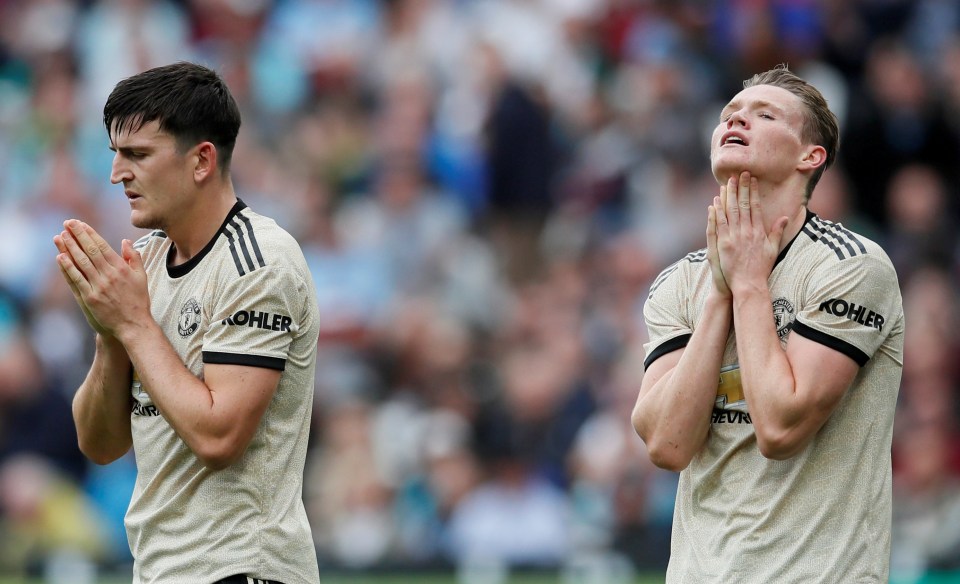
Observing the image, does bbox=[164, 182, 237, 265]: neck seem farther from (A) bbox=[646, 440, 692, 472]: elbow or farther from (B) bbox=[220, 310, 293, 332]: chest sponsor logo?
(A) bbox=[646, 440, 692, 472]: elbow

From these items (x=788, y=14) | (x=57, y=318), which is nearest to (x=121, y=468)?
(x=57, y=318)

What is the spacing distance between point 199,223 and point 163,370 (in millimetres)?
519

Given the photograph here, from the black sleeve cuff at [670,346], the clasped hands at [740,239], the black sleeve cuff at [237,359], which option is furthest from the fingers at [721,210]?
the black sleeve cuff at [237,359]

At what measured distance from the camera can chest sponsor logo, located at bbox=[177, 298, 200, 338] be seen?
15.0 feet

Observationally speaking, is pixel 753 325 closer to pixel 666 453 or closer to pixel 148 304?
pixel 666 453

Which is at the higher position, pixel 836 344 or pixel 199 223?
pixel 199 223

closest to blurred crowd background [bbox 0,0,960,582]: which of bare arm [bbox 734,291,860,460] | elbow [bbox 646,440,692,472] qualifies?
elbow [bbox 646,440,692,472]

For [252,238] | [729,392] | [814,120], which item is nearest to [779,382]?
[729,392]

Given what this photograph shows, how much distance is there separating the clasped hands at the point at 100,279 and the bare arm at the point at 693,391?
1.55 meters

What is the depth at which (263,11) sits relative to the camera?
13.9 meters

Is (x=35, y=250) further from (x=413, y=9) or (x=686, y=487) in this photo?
(x=686, y=487)

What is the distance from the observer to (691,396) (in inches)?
173

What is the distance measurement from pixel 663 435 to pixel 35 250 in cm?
866

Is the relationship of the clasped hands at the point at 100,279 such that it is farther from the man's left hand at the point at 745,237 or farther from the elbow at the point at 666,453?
the man's left hand at the point at 745,237
